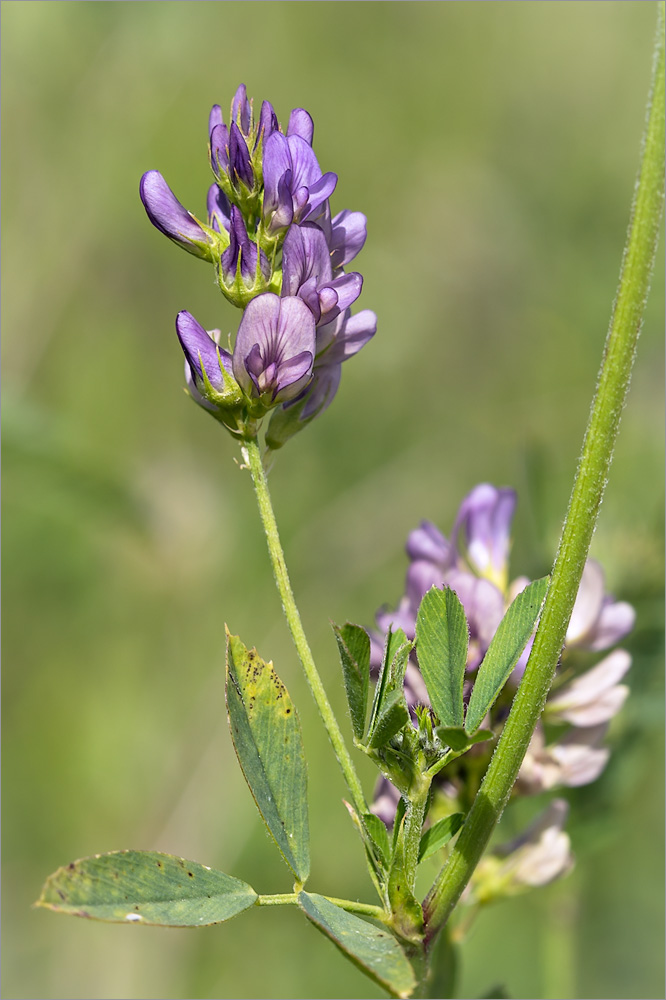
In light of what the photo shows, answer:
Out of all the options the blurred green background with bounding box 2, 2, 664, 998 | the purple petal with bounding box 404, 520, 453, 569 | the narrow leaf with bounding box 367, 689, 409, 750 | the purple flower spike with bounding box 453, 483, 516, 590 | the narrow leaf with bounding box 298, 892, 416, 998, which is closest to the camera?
the narrow leaf with bounding box 298, 892, 416, 998

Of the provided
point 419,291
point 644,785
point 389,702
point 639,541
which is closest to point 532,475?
point 639,541

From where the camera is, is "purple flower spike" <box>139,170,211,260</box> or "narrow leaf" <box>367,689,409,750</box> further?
"purple flower spike" <box>139,170,211,260</box>

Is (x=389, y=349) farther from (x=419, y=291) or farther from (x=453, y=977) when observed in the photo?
(x=453, y=977)

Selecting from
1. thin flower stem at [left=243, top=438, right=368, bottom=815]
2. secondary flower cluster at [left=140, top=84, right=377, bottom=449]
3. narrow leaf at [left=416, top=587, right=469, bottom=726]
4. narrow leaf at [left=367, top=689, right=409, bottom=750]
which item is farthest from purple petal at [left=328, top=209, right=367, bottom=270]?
narrow leaf at [left=367, top=689, right=409, bottom=750]

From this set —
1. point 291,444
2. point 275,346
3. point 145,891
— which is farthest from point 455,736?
point 291,444

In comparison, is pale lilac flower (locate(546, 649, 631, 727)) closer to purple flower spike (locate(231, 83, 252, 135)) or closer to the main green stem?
the main green stem

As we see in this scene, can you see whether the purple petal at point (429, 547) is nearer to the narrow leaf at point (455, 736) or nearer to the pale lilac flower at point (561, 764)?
the pale lilac flower at point (561, 764)

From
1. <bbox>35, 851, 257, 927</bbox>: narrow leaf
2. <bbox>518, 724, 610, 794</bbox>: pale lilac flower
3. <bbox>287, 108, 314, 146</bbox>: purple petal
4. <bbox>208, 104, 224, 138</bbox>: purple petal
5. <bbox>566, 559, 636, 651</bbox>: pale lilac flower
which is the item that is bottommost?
<bbox>35, 851, 257, 927</bbox>: narrow leaf
